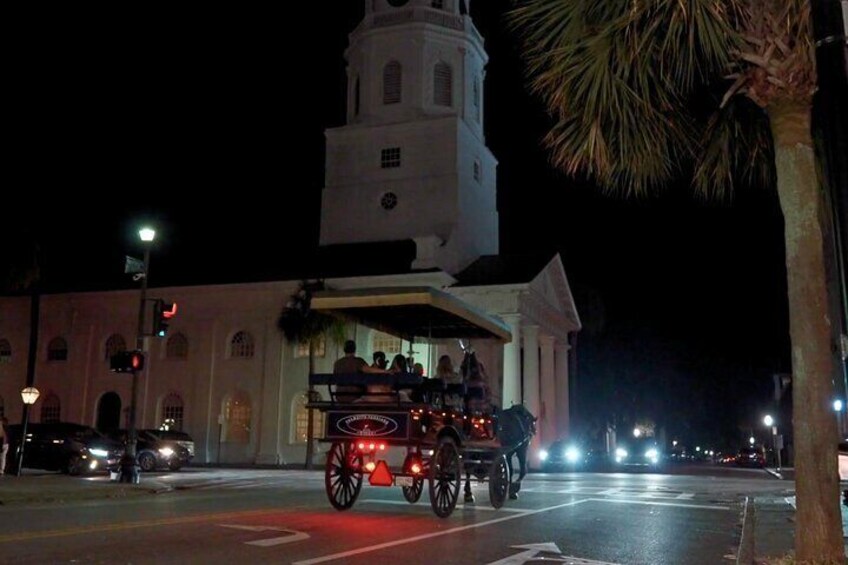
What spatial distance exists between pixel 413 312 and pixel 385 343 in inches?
1048

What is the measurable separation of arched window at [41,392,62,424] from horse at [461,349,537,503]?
37.4m

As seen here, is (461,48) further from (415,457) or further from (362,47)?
(415,457)

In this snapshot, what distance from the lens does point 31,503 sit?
50.1ft

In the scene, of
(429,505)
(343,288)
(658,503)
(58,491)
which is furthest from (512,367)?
(58,491)

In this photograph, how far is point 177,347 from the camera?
44906 millimetres

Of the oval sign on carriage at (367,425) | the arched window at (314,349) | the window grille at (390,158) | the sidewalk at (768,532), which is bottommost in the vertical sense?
the sidewalk at (768,532)

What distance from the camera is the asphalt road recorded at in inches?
333

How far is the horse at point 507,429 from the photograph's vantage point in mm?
14266

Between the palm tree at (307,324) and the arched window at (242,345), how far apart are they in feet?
13.2

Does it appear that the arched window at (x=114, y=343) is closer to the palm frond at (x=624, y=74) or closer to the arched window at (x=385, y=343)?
the arched window at (x=385, y=343)

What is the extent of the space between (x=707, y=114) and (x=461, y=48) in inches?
1416

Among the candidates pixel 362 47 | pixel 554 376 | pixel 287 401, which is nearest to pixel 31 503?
pixel 287 401

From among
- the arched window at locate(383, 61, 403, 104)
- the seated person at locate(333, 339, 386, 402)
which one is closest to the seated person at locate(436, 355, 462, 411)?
the seated person at locate(333, 339, 386, 402)

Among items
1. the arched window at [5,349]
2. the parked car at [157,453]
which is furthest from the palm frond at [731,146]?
the arched window at [5,349]
